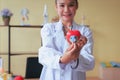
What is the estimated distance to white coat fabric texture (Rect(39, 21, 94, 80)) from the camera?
0.92m

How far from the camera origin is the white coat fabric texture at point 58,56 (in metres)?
0.92

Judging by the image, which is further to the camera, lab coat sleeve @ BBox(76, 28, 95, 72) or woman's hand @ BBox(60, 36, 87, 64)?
lab coat sleeve @ BBox(76, 28, 95, 72)

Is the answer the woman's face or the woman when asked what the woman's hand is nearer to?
the woman

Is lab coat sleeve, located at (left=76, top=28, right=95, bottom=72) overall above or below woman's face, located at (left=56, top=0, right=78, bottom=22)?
below

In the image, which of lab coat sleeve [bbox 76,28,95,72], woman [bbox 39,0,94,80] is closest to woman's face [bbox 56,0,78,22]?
woman [bbox 39,0,94,80]

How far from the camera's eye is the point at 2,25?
3.36 m

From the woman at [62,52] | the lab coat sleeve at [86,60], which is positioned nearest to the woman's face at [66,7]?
the woman at [62,52]

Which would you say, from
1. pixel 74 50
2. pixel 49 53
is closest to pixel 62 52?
pixel 49 53

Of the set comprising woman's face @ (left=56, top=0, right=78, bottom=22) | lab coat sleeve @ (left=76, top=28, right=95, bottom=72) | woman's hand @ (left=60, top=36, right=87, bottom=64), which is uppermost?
woman's face @ (left=56, top=0, right=78, bottom=22)

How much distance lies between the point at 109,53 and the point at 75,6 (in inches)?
116

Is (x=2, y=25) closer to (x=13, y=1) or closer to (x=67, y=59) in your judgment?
(x=13, y=1)

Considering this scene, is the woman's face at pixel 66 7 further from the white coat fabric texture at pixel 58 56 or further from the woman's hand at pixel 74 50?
the woman's hand at pixel 74 50

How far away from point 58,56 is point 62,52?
3.2 inches

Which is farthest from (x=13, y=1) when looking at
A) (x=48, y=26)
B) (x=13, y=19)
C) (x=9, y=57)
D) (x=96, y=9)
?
(x=48, y=26)
